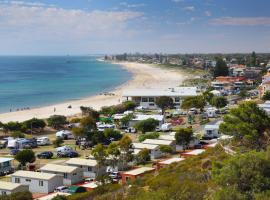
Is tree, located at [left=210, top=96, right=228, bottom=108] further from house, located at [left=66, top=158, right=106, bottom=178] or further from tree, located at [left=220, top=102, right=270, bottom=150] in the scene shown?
tree, located at [left=220, top=102, right=270, bottom=150]

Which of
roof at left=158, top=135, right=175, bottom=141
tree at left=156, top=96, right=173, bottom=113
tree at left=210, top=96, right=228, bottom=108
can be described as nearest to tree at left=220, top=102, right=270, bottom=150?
roof at left=158, top=135, right=175, bottom=141

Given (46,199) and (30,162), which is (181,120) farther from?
(46,199)

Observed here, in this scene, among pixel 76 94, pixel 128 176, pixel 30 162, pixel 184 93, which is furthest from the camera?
pixel 76 94

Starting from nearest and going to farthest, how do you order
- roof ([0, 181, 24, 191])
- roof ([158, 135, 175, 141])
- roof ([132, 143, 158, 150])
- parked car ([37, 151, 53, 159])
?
roof ([0, 181, 24, 191]) → roof ([132, 143, 158, 150]) → parked car ([37, 151, 53, 159]) → roof ([158, 135, 175, 141])

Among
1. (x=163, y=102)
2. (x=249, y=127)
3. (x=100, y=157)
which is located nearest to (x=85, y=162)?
(x=100, y=157)

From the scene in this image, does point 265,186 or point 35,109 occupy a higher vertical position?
point 265,186

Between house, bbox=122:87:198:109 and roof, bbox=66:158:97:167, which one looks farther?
house, bbox=122:87:198:109

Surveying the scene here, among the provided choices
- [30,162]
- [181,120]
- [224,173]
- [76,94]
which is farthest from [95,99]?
[224,173]

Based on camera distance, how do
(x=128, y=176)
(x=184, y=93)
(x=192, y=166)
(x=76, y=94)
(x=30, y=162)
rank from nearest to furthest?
1. (x=192, y=166)
2. (x=128, y=176)
3. (x=30, y=162)
4. (x=184, y=93)
5. (x=76, y=94)
